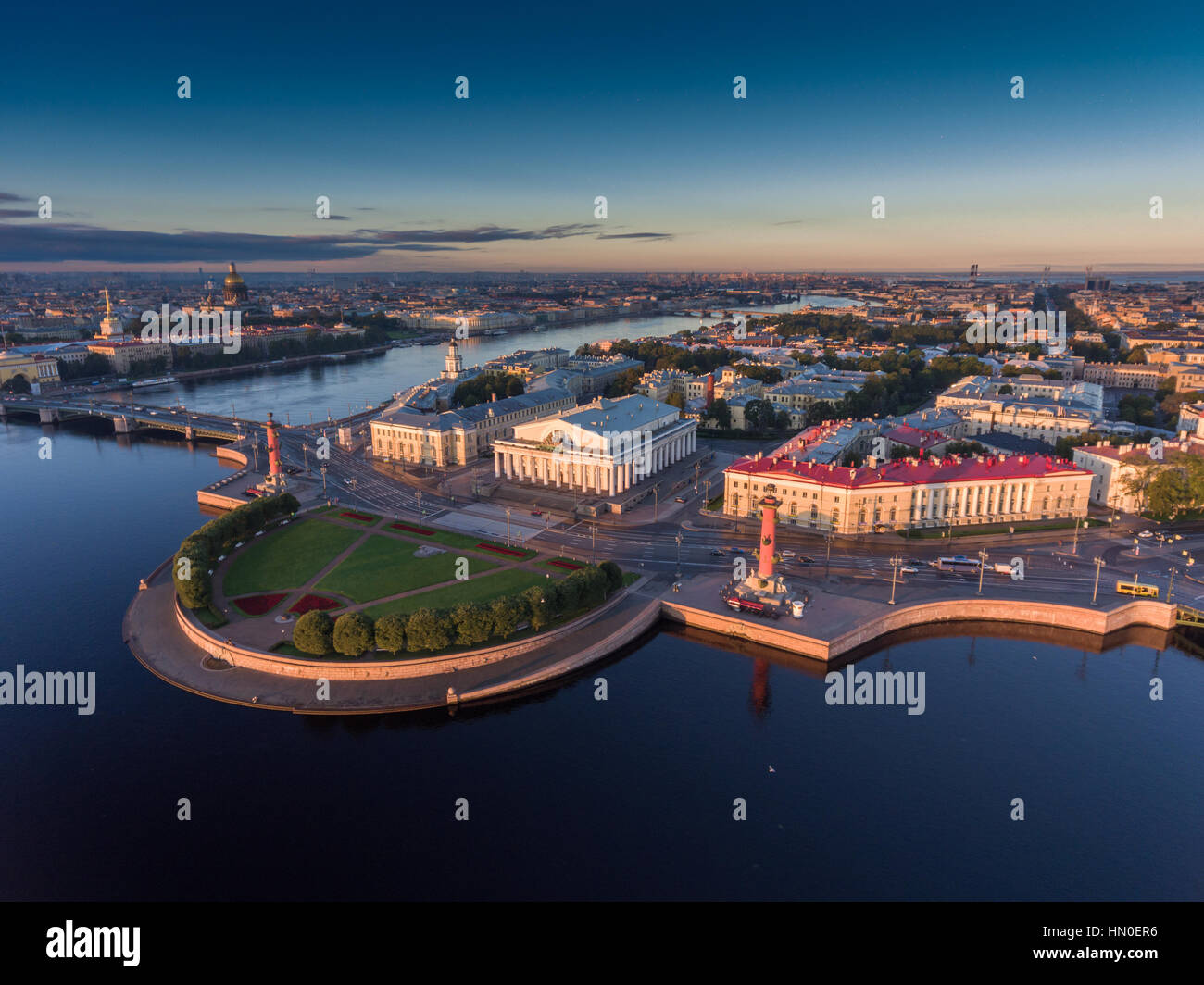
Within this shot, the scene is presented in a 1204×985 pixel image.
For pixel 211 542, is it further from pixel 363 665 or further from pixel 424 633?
pixel 424 633

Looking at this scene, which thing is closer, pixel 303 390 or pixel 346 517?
pixel 346 517

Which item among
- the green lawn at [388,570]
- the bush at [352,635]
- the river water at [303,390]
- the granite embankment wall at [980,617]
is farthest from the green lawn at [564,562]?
the river water at [303,390]

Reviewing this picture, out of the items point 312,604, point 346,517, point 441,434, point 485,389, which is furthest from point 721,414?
point 312,604

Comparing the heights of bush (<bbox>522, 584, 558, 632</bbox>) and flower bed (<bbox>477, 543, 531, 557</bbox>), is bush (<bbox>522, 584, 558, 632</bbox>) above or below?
below

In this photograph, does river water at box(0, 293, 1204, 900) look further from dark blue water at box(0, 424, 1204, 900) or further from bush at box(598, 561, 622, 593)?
bush at box(598, 561, 622, 593)

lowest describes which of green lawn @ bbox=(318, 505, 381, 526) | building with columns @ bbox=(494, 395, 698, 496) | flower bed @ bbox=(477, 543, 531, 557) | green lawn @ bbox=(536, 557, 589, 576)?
green lawn @ bbox=(536, 557, 589, 576)

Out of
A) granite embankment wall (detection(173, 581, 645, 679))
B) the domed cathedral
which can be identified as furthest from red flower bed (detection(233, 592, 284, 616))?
the domed cathedral
